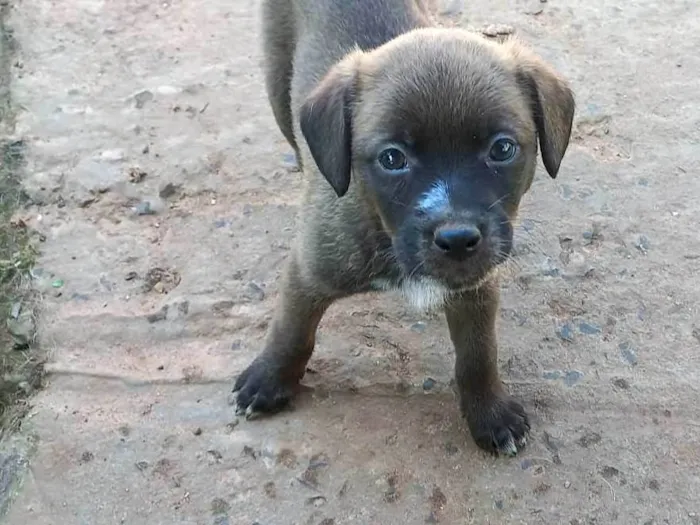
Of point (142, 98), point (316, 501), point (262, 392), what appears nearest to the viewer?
point (316, 501)

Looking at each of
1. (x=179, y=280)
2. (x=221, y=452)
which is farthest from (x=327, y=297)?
(x=179, y=280)

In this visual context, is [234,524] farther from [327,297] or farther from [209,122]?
[209,122]

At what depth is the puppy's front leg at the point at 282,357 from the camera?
3521 millimetres

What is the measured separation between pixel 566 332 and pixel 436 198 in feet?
4.64

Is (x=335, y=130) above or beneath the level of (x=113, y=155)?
above

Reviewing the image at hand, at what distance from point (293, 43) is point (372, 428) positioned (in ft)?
5.70

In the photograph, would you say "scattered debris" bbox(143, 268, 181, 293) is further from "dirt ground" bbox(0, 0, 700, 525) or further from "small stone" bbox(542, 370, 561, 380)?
"small stone" bbox(542, 370, 561, 380)

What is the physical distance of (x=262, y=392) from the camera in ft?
11.9

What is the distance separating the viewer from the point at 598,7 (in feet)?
17.7

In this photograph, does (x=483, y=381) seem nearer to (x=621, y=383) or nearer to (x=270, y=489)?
(x=621, y=383)

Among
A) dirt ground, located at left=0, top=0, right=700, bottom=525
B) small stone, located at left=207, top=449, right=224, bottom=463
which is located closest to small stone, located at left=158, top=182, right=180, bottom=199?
dirt ground, located at left=0, top=0, right=700, bottom=525

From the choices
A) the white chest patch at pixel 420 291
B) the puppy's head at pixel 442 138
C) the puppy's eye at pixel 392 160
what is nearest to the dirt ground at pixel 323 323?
the white chest patch at pixel 420 291

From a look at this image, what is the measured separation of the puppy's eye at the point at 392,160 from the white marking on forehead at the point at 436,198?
0.40 ft

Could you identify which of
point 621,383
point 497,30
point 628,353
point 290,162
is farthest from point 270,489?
point 497,30
